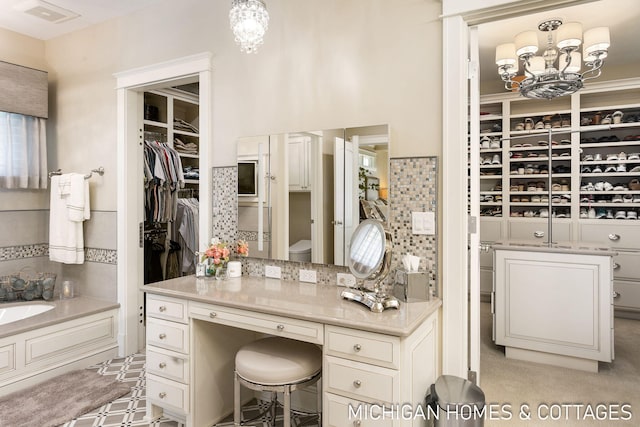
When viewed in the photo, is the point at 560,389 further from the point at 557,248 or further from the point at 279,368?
the point at 279,368

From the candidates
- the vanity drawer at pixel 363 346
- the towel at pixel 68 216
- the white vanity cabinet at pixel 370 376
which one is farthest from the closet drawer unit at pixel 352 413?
the towel at pixel 68 216

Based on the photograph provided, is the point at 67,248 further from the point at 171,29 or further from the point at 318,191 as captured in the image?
the point at 318,191

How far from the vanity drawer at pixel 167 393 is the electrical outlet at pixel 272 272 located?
816 mm

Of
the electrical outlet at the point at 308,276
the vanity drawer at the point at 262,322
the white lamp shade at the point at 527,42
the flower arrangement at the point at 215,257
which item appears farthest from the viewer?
the white lamp shade at the point at 527,42

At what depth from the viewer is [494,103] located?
17.7 ft

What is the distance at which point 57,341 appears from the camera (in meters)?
3.06

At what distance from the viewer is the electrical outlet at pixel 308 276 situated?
248 centimetres

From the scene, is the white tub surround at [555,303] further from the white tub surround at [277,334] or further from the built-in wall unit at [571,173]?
the white tub surround at [277,334]

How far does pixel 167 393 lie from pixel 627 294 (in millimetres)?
4983

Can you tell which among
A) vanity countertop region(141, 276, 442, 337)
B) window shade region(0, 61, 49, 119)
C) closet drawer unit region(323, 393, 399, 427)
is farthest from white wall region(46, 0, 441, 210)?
closet drawer unit region(323, 393, 399, 427)

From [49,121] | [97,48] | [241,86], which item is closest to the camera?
[241,86]

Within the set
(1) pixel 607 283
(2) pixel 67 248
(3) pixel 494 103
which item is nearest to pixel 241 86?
(2) pixel 67 248

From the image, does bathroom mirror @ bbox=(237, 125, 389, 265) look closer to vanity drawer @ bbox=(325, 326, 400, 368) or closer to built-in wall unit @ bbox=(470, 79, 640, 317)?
vanity drawer @ bbox=(325, 326, 400, 368)

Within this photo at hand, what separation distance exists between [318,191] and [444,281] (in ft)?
2.91
